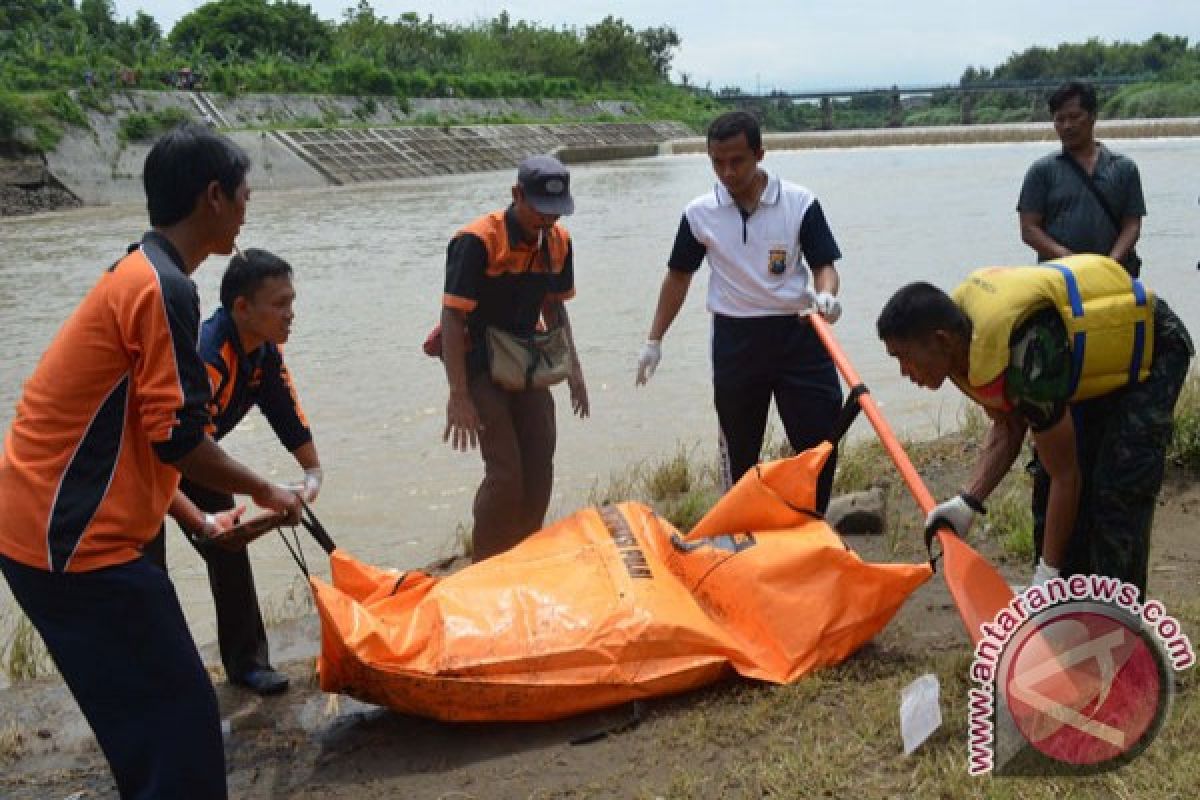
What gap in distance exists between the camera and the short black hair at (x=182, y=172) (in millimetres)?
2172

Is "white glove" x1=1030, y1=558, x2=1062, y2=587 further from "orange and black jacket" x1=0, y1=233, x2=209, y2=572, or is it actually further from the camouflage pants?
"orange and black jacket" x1=0, y1=233, x2=209, y2=572

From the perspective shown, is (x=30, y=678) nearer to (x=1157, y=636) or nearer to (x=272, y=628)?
(x=272, y=628)

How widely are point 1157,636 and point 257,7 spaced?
51.2 m

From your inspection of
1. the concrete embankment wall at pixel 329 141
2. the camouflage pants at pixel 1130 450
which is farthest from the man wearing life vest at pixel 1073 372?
the concrete embankment wall at pixel 329 141

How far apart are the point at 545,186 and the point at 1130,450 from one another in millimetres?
1945

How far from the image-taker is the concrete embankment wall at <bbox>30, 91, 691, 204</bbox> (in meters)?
27.0

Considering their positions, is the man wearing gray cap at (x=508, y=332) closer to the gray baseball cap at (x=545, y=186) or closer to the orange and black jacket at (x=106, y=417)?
the gray baseball cap at (x=545, y=186)

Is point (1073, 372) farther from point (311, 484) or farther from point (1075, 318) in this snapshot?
point (311, 484)

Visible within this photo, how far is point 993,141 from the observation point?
37188 mm

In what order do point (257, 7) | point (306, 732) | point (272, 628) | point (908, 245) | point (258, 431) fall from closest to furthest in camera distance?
point (306, 732) → point (272, 628) → point (258, 431) → point (908, 245) → point (257, 7)

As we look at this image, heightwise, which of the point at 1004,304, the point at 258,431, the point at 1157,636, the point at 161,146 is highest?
the point at 161,146

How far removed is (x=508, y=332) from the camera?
3932 millimetres

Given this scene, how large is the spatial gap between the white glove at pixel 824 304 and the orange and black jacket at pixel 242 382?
1.81m

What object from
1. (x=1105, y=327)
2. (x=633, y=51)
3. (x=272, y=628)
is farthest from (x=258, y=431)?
(x=633, y=51)
